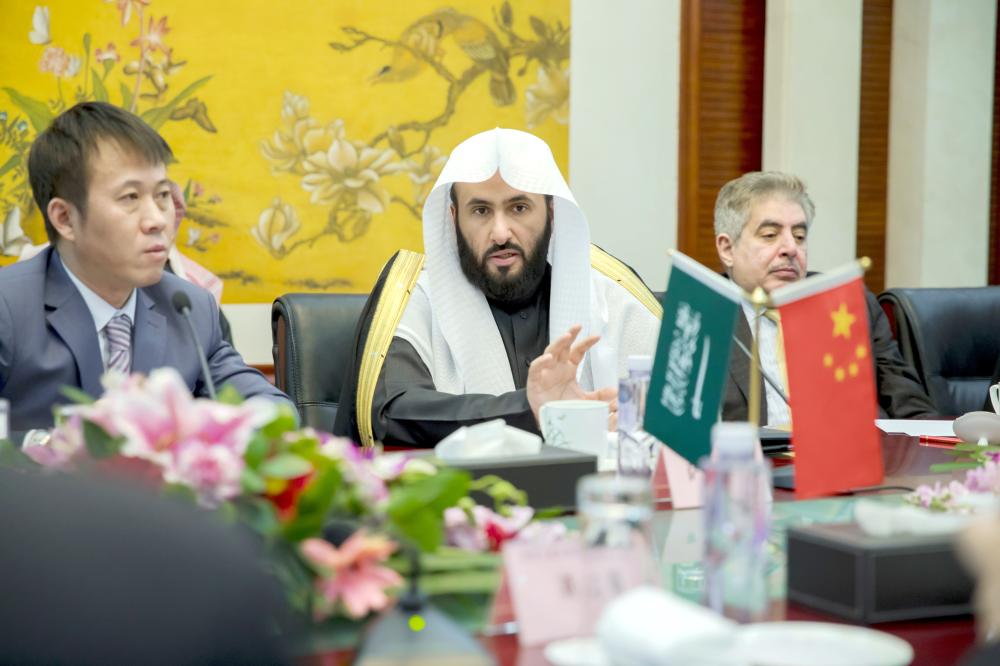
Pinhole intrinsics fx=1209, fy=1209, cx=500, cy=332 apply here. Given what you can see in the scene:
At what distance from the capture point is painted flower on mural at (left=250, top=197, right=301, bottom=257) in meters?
4.28

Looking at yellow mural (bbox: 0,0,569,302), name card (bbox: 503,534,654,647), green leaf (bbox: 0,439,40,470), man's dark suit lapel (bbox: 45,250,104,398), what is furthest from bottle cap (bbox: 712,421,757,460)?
yellow mural (bbox: 0,0,569,302)

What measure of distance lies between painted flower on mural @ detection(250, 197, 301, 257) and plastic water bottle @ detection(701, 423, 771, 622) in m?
3.34

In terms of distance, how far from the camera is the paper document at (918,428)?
8.60 feet

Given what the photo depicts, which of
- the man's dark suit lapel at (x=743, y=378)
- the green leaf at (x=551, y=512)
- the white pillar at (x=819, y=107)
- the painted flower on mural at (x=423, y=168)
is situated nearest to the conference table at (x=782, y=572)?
the green leaf at (x=551, y=512)

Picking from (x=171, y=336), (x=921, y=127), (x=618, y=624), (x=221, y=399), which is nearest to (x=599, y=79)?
(x=921, y=127)

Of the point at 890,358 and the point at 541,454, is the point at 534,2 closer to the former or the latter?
the point at 890,358

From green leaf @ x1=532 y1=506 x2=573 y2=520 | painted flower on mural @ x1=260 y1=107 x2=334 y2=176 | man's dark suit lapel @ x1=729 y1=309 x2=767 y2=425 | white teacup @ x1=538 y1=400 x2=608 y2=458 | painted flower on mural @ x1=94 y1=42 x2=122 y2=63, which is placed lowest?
man's dark suit lapel @ x1=729 y1=309 x2=767 y2=425

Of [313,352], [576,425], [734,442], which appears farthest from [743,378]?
[734,442]

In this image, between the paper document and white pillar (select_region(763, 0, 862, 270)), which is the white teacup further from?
white pillar (select_region(763, 0, 862, 270))

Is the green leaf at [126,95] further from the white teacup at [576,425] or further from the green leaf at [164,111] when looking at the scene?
the white teacup at [576,425]

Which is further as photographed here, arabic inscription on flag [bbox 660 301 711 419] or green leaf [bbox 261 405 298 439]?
arabic inscription on flag [bbox 660 301 711 419]

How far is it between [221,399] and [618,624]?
1.65 ft

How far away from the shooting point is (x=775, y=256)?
11.7 ft

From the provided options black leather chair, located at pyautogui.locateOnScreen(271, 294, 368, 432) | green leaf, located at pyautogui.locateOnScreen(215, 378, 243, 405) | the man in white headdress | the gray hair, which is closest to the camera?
green leaf, located at pyautogui.locateOnScreen(215, 378, 243, 405)
